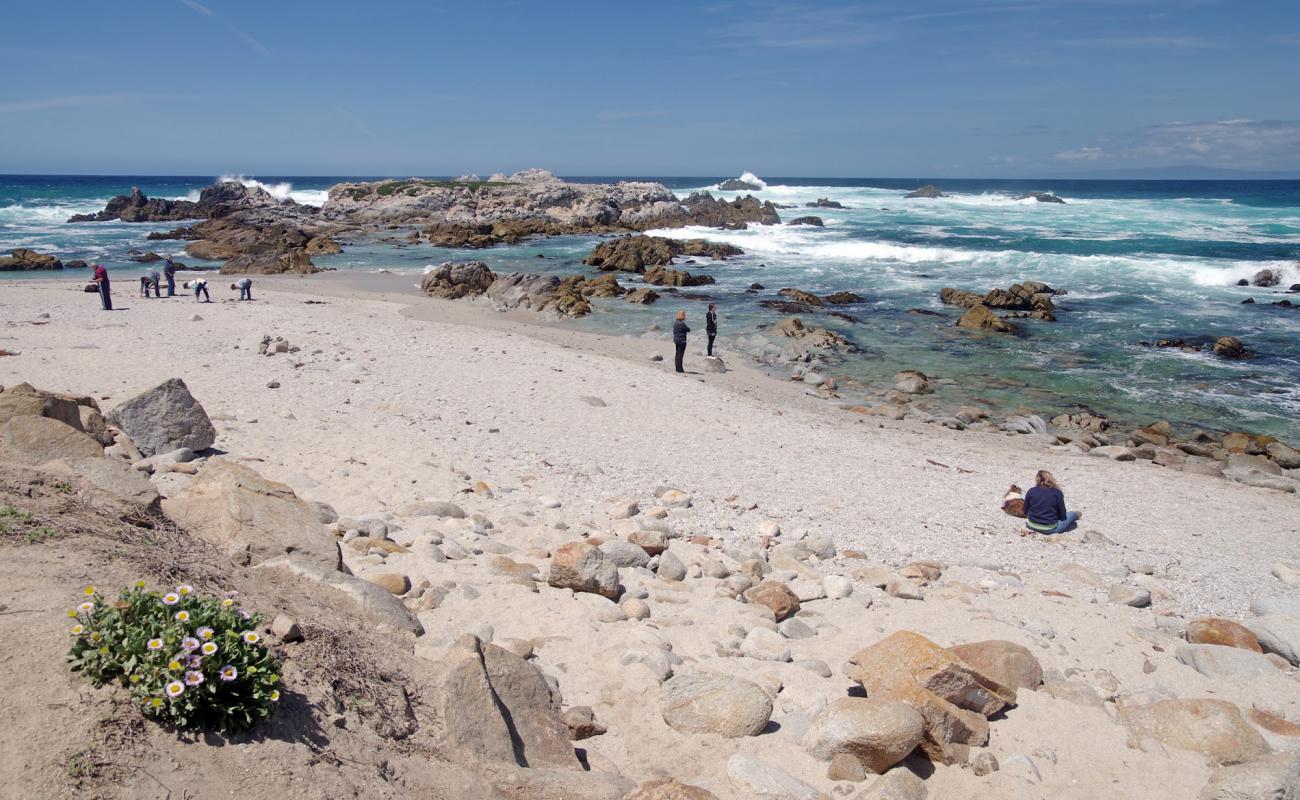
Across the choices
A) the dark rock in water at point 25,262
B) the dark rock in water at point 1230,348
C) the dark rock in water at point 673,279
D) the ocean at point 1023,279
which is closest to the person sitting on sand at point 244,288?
the ocean at point 1023,279

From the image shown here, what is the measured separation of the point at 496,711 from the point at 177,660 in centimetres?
179

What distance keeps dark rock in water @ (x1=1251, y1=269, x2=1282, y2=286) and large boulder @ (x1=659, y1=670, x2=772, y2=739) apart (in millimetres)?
39853

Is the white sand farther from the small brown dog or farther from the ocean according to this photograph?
the ocean

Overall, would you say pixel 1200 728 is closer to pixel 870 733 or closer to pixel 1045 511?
pixel 870 733

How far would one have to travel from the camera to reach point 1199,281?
3509 cm

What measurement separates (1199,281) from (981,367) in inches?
856

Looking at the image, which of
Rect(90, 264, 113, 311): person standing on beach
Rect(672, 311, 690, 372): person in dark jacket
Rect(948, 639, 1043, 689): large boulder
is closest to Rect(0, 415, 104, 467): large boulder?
Rect(948, 639, 1043, 689): large boulder

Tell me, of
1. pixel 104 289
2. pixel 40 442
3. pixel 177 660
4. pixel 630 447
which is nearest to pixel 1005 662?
pixel 177 660

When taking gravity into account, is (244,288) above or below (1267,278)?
below

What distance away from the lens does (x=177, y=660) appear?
3.30 m

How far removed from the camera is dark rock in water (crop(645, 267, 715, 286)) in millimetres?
34469

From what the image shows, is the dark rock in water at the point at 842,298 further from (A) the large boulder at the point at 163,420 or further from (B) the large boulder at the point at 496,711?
(B) the large boulder at the point at 496,711

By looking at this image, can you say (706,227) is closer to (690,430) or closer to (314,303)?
(314,303)

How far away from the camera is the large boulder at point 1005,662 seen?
19.9ft
